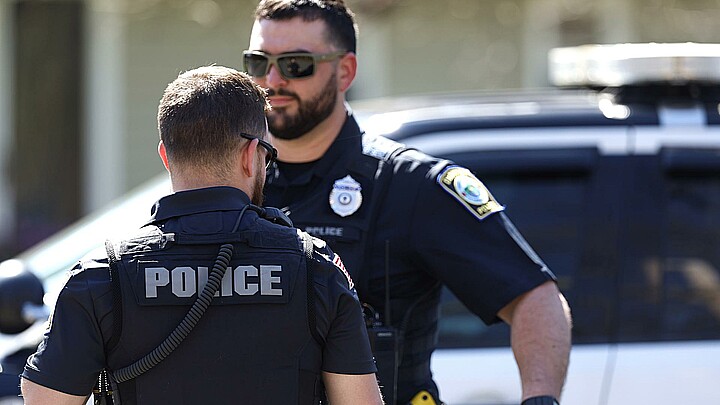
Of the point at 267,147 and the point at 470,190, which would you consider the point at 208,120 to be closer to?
the point at 267,147

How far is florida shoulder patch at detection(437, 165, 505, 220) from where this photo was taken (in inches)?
103

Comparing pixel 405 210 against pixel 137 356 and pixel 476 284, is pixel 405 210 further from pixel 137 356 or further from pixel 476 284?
pixel 137 356

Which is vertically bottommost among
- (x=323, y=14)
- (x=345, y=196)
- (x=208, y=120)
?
(x=345, y=196)

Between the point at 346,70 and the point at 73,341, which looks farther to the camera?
the point at 346,70

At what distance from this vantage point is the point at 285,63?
8.98ft

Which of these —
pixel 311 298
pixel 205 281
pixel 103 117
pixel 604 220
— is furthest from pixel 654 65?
pixel 103 117

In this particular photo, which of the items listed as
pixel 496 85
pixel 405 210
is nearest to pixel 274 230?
pixel 405 210

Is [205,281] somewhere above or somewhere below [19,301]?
above

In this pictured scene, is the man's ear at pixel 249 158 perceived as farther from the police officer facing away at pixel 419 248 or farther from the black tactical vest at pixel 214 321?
the police officer facing away at pixel 419 248

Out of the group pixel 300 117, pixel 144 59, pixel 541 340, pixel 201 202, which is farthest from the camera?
pixel 144 59

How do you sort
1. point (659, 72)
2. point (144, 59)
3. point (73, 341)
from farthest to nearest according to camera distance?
1. point (144, 59)
2. point (659, 72)
3. point (73, 341)

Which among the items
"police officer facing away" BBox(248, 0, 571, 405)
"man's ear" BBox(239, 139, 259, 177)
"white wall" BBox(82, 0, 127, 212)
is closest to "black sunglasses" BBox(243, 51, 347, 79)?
"police officer facing away" BBox(248, 0, 571, 405)

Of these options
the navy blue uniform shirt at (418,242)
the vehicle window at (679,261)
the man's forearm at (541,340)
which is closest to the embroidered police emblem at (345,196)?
the navy blue uniform shirt at (418,242)

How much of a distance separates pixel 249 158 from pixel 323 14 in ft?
3.01
